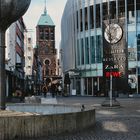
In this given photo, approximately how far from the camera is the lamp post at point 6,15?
1321cm

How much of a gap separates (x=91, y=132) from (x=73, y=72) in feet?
194

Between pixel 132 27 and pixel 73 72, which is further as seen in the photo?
pixel 73 72

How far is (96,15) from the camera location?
67938 millimetres

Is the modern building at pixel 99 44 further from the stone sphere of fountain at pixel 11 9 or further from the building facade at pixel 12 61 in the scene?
the stone sphere of fountain at pixel 11 9

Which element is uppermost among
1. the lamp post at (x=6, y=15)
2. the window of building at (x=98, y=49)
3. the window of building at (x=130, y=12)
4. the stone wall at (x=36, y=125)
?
the window of building at (x=130, y=12)

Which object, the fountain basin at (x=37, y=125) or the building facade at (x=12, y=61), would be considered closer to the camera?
the fountain basin at (x=37, y=125)

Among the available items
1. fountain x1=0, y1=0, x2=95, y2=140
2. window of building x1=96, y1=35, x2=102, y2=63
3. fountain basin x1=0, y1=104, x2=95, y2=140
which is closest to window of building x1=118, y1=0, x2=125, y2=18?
window of building x1=96, y1=35, x2=102, y2=63

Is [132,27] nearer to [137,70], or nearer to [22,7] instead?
[137,70]

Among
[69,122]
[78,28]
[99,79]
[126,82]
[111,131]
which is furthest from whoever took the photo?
[78,28]

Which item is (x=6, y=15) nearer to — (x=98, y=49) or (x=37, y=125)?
(x=37, y=125)

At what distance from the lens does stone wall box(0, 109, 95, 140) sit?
40.1ft

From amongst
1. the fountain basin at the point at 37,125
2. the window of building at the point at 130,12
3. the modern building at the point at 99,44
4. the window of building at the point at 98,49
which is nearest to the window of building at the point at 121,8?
the modern building at the point at 99,44

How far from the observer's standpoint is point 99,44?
6700cm

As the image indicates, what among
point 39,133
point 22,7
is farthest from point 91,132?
point 22,7
